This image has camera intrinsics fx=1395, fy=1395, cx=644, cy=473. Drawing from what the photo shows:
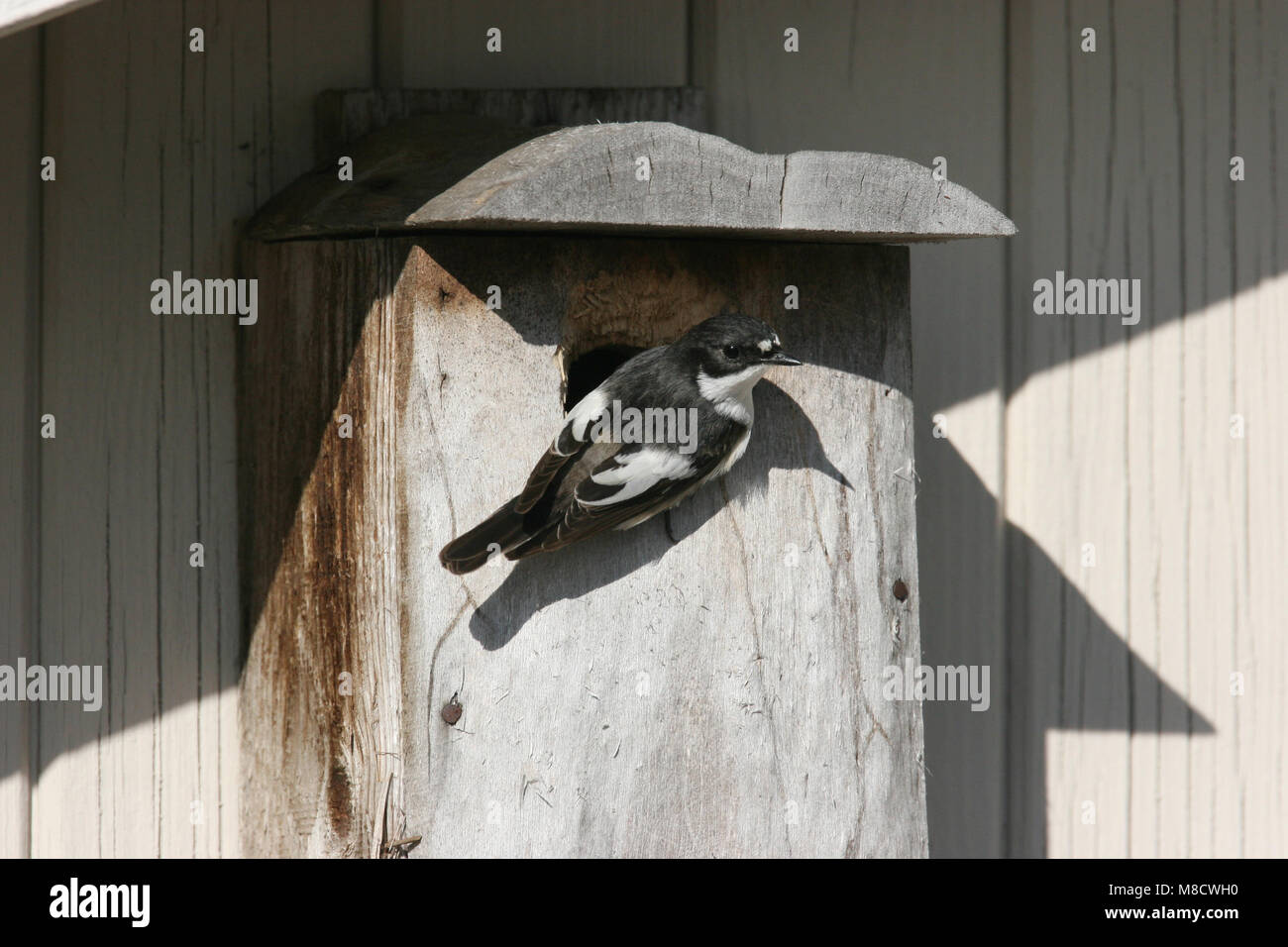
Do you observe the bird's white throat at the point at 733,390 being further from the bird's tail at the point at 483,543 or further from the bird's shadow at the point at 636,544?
the bird's tail at the point at 483,543

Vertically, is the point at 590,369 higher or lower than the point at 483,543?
higher

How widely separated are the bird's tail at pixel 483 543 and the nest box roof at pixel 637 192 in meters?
0.40

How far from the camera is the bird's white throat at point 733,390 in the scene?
194cm

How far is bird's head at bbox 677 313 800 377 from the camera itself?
1.95 meters

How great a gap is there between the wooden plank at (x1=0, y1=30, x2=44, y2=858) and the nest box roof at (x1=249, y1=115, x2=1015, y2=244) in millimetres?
463

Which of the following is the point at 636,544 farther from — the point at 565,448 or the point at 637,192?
the point at 637,192

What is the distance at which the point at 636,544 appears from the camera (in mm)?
2033

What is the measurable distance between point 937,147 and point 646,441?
91cm

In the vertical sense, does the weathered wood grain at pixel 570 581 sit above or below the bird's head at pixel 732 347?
below

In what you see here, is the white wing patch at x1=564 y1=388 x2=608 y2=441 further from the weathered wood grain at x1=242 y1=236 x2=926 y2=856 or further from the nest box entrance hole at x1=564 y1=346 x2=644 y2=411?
the nest box entrance hole at x1=564 y1=346 x2=644 y2=411

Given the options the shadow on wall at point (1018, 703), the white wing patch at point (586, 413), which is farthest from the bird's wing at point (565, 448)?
the shadow on wall at point (1018, 703)
